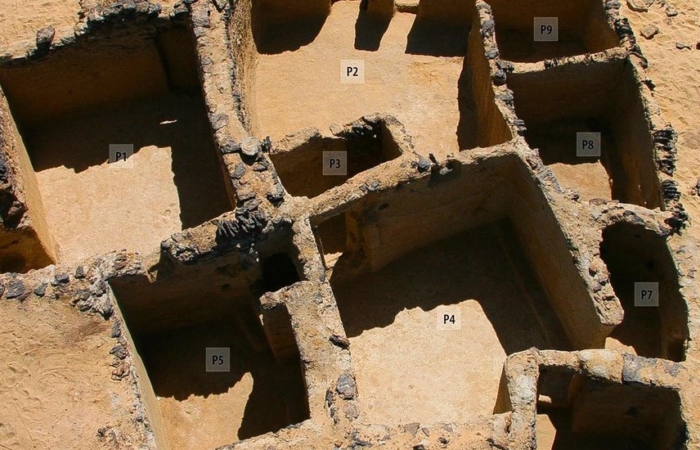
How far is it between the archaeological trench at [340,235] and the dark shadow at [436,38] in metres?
0.05

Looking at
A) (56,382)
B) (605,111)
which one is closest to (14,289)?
(56,382)

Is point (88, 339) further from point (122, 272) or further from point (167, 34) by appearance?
point (167, 34)

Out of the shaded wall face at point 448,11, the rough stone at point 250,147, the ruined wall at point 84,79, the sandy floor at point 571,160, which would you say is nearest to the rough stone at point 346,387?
the rough stone at point 250,147

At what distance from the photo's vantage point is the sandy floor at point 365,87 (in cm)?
1455

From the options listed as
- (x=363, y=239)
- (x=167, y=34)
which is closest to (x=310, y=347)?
(x=363, y=239)

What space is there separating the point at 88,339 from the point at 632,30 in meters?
9.76

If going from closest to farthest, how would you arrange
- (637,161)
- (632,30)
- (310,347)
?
(310,347) < (637,161) < (632,30)

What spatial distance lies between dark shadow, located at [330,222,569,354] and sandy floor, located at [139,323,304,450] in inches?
52.2

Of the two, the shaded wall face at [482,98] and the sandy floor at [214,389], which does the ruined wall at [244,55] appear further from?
the shaded wall face at [482,98]

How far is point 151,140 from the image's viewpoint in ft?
47.5

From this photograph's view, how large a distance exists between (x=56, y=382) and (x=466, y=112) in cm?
773

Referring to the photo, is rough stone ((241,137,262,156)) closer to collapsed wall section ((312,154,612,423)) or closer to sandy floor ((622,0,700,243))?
collapsed wall section ((312,154,612,423))

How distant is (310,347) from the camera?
34.1 feet

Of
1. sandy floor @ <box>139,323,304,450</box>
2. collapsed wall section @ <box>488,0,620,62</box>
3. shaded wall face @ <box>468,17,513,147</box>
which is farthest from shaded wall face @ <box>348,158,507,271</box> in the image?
collapsed wall section @ <box>488,0,620,62</box>
